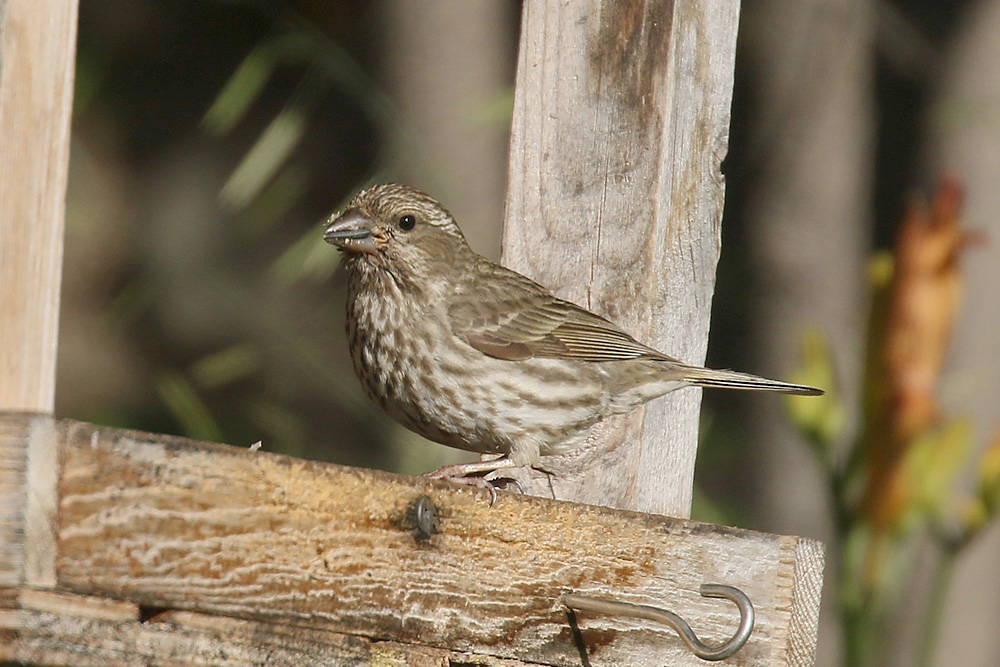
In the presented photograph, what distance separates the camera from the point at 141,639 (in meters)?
2.37

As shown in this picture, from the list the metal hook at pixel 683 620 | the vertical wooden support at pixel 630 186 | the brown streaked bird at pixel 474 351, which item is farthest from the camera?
the brown streaked bird at pixel 474 351

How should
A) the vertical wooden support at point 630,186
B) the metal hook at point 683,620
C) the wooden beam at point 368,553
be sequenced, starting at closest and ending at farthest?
the wooden beam at point 368,553 < the metal hook at point 683,620 < the vertical wooden support at point 630,186

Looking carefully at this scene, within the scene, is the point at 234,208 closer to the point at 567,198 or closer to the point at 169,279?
the point at 169,279

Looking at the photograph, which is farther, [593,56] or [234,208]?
[234,208]

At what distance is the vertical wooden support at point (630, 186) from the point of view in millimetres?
3266

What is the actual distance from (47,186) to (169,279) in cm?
416

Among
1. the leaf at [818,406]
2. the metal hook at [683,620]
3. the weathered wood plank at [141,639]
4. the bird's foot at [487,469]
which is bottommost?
the weathered wood plank at [141,639]

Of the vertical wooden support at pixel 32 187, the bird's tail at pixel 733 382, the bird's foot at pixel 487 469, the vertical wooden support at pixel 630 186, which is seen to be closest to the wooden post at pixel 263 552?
the vertical wooden support at pixel 32 187

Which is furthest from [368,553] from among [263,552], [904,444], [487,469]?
[904,444]

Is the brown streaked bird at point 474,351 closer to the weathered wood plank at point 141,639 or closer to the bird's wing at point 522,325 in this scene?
the bird's wing at point 522,325

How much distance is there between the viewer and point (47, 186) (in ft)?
7.75

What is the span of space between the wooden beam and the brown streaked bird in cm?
83

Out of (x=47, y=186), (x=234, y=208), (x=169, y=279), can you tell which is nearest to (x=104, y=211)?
(x=169, y=279)

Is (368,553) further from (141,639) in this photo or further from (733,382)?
(733,382)
